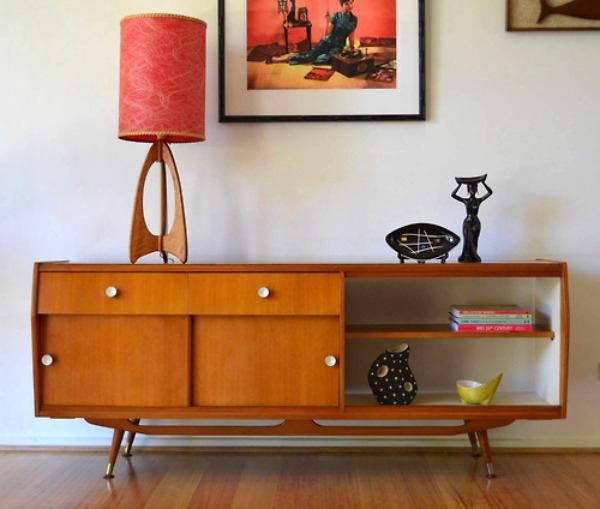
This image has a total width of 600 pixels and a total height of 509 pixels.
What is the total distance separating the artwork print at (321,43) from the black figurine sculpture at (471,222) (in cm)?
49

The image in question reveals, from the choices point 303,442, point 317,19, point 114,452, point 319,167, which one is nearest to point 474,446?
point 303,442

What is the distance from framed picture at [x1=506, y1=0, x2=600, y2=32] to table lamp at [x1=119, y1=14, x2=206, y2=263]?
3.74 feet

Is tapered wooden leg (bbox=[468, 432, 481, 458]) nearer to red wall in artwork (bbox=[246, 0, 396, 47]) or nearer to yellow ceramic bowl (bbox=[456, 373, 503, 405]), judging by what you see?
yellow ceramic bowl (bbox=[456, 373, 503, 405])

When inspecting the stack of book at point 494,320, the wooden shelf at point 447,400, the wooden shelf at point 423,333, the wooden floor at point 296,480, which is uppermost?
the stack of book at point 494,320

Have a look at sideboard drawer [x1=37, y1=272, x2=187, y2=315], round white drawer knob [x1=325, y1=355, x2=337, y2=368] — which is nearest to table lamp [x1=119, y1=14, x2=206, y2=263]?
sideboard drawer [x1=37, y1=272, x2=187, y2=315]

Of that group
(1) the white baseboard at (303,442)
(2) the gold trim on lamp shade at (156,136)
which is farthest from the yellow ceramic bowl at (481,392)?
(2) the gold trim on lamp shade at (156,136)

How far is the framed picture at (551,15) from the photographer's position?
2.59 m

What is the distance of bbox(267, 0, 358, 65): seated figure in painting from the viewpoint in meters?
2.61

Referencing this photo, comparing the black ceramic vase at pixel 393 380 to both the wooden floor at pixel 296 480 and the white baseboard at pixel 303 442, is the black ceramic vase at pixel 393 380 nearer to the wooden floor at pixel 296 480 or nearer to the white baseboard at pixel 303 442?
the wooden floor at pixel 296 480

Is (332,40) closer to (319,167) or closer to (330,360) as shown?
(319,167)

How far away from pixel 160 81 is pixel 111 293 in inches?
27.7

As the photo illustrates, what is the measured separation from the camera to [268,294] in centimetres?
226

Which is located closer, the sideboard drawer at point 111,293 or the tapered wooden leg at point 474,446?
the sideboard drawer at point 111,293

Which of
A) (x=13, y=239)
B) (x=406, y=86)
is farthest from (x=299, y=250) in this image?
(x=13, y=239)
